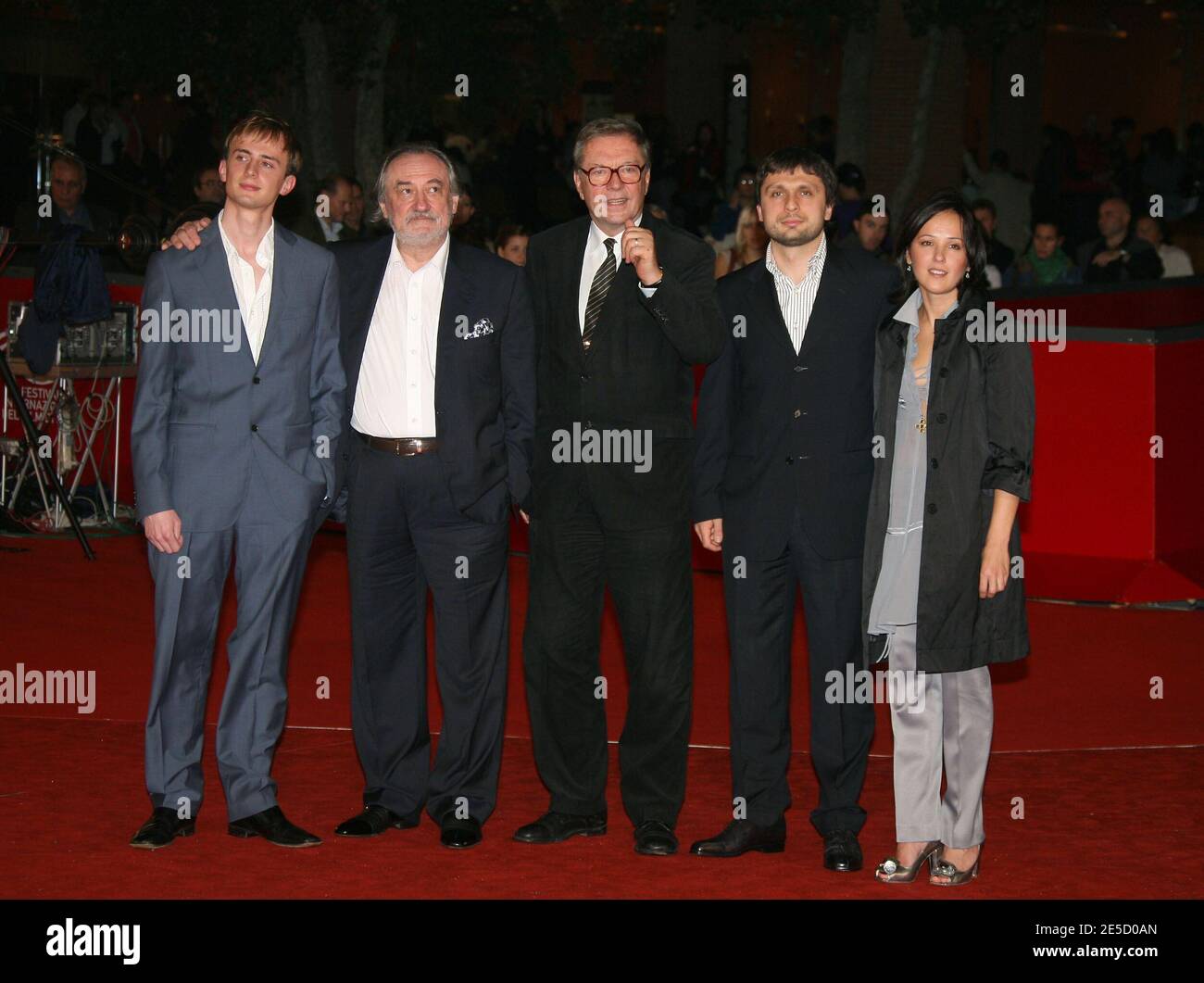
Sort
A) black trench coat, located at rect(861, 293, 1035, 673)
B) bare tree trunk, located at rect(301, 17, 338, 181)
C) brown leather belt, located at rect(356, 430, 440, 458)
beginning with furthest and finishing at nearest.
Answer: bare tree trunk, located at rect(301, 17, 338, 181) → brown leather belt, located at rect(356, 430, 440, 458) → black trench coat, located at rect(861, 293, 1035, 673)

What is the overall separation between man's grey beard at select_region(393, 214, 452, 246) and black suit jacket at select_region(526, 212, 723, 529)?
1.17ft

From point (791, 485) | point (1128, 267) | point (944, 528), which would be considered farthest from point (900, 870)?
point (1128, 267)

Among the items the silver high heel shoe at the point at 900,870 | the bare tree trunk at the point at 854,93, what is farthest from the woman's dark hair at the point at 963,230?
the bare tree trunk at the point at 854,93

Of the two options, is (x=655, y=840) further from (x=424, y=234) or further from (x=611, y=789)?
(x=424, y=234)

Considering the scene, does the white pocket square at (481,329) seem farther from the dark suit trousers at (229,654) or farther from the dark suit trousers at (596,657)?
the dark suit trousers at (229,654)

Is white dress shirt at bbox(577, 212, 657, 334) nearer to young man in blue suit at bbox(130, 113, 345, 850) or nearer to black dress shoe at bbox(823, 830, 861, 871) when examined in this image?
young man in blue suit at bbox(130, 113, 345, 850)

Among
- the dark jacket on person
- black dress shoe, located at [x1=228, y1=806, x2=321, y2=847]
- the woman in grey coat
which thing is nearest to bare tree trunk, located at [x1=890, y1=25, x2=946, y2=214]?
the dark jacket on person

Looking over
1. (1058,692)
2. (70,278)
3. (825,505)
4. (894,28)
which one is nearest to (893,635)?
(825,505)

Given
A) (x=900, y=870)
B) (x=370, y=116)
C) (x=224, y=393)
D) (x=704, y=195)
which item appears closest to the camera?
(x=900, y=870)

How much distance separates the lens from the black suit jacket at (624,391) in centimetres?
528

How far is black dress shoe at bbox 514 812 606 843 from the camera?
212 inches

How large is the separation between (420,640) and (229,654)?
22.1 inches

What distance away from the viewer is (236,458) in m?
5.26

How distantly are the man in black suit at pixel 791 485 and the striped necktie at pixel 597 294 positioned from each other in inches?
13.1
